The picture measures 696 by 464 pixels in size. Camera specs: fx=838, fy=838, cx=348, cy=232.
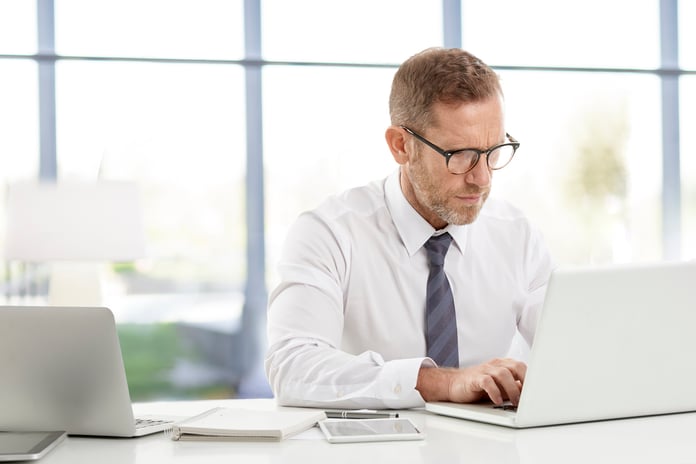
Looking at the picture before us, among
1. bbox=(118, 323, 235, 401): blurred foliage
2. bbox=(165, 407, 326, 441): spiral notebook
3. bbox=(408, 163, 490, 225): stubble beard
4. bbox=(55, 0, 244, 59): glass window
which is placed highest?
bbox=(55, 0, 244, 59): glass window

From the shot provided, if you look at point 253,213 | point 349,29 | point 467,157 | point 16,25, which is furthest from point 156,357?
point 467,157

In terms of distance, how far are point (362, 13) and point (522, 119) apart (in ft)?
4.08

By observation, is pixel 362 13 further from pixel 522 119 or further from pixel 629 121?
pixel 629 121

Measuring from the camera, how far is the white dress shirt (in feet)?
6.73

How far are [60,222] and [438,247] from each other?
2.13m

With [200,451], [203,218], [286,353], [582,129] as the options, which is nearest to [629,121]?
[582,129]

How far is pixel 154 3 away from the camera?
5.05 metres

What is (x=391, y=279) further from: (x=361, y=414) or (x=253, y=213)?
(x=253, y=213)

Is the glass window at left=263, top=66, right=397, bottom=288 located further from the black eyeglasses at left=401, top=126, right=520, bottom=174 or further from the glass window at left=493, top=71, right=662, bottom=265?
the black eyeglasses at left=401, top=126, right=520, bottom=174

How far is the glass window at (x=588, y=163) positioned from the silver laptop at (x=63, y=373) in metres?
4.22

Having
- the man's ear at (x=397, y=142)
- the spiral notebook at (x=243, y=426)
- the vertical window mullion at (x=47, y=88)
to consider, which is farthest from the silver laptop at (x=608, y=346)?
the vertical window mullion at (x=47, y=88)

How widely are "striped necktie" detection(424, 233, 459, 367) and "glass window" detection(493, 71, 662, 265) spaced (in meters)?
3.26

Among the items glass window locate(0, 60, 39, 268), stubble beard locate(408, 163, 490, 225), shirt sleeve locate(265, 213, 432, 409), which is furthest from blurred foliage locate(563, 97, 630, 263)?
shirt sleeve locate(265, 213, 432, 409)

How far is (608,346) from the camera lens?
1.44m
